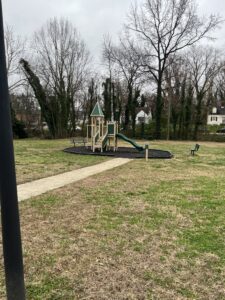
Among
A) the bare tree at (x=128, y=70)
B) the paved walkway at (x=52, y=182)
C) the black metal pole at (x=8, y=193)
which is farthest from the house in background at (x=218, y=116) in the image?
the black metal pole at (x=8, y=193)

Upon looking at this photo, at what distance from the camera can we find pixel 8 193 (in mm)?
1954

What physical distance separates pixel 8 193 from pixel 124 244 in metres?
2.32

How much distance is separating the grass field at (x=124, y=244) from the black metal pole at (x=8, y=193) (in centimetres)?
81

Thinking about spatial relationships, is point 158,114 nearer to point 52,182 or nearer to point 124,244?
point 52,182

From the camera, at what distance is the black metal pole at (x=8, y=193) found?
1.89 meters

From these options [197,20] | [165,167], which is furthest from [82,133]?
[165,167]

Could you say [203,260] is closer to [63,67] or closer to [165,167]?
[165,167]

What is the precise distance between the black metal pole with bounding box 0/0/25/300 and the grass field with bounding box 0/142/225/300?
32.0 inches

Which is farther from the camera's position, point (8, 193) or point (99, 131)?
point (99, 131)

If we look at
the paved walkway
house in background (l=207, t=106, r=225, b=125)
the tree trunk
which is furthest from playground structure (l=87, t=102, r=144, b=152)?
house in background (l=207, t=106, r=225, b=125)

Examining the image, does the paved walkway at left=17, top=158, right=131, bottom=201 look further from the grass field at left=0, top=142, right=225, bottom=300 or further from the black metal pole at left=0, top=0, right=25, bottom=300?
the black metal pole at left=0, top=0, right=25, bottom=300

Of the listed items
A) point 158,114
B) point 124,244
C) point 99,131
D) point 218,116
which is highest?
point 158,114

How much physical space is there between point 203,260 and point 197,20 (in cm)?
3051

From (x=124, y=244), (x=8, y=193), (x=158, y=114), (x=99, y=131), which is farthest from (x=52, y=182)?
(x=158, y=114)
